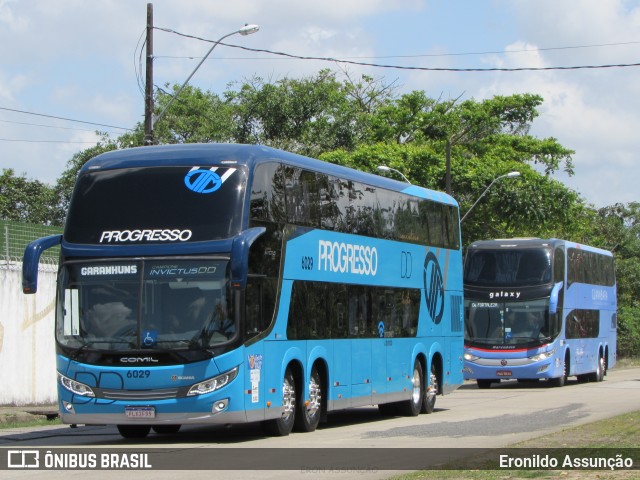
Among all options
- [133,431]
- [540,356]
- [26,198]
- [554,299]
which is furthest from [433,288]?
[26,198]

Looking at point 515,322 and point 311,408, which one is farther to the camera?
point 515,322

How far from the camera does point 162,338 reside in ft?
51.4

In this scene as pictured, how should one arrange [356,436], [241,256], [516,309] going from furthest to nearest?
[516,309] → [356,436] → [241,256]

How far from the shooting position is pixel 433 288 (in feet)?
77.7

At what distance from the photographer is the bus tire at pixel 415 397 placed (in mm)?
22641

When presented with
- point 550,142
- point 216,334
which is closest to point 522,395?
point 216,334

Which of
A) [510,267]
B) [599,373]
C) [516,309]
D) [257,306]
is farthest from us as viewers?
[599,373]

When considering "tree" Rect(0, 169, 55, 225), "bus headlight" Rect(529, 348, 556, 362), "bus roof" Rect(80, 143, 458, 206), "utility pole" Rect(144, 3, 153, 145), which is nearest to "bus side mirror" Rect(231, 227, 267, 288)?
"bus roof" Rect(80, 143, 458, 206)

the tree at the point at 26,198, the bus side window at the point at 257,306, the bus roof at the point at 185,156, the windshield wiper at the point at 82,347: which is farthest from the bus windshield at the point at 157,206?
the tree at the point at 26,198

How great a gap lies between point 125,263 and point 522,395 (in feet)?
53.7

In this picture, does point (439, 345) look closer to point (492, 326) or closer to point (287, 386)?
point (287, 386)

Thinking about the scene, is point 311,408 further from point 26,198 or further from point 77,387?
point 26,198

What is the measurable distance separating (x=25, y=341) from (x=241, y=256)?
40.0 feet

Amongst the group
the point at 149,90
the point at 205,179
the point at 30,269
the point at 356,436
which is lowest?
the point at 356,436
